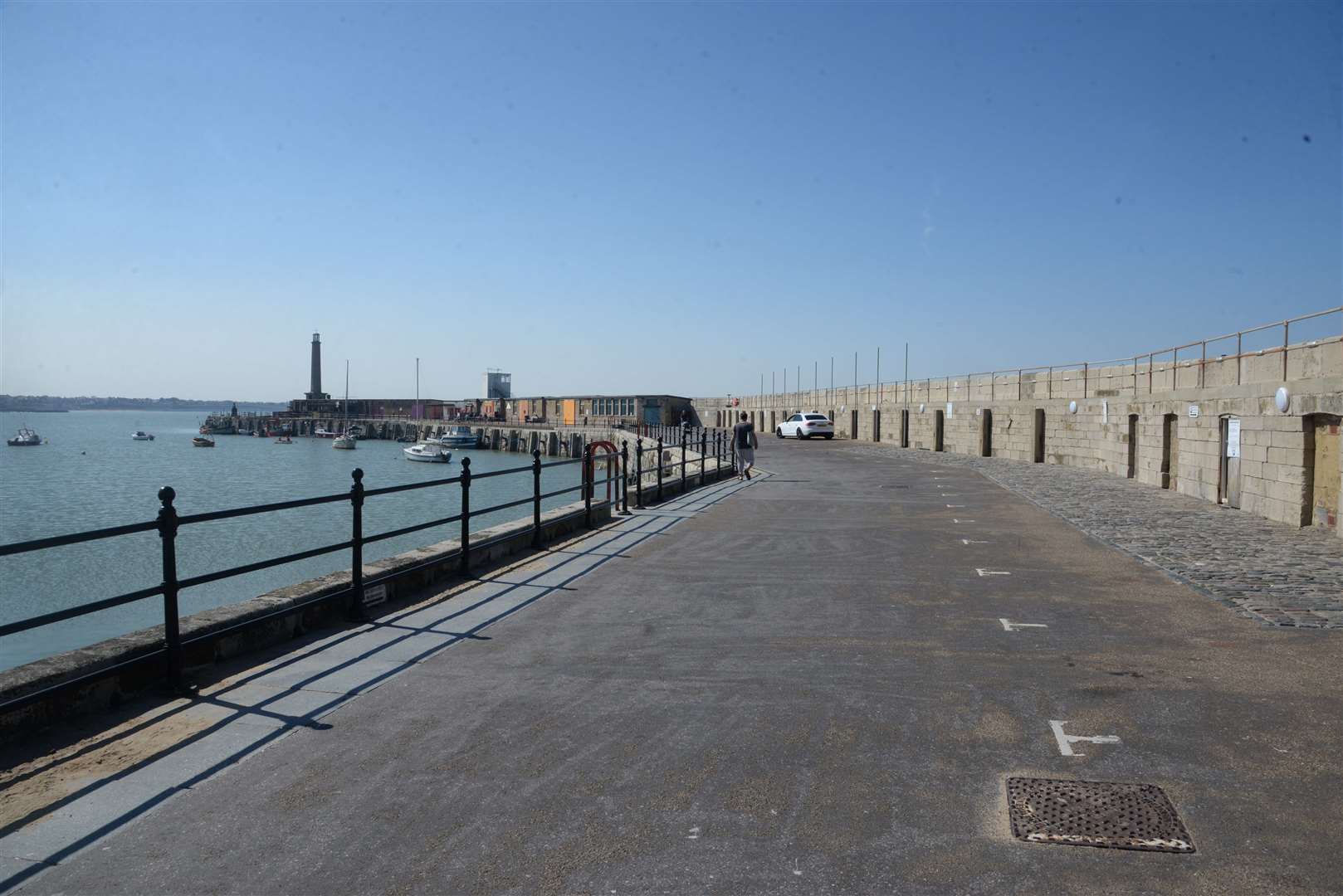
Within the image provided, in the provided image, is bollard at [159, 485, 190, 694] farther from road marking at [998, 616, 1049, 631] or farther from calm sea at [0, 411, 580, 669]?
calm sea at [0, 411, 580, 669]

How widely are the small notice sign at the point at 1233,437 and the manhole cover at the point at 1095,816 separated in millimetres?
17758

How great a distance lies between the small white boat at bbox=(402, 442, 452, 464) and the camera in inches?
3926

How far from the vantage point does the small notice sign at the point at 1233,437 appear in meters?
19.5

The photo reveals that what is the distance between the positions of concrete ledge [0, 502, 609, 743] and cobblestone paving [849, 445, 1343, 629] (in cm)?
835

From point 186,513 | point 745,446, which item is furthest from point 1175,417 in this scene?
point 186,513

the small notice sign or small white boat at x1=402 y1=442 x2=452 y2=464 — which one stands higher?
the small notice sign

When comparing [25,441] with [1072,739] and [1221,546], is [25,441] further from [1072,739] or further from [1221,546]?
[1072,739]

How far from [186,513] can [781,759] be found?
196 ft

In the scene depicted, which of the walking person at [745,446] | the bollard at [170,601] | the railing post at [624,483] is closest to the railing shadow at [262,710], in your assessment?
the bollard at [170,601]

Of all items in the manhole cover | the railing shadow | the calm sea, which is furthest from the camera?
the calm sea

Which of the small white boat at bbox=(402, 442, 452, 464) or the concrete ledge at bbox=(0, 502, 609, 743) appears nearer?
the concrete ledge at bbox=(0, 502, 609, 743)

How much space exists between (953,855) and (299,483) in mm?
82284

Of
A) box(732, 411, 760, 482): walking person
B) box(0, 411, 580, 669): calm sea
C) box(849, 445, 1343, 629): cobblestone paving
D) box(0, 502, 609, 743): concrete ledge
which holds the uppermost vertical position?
box(732, 411, 760, 482): walking person

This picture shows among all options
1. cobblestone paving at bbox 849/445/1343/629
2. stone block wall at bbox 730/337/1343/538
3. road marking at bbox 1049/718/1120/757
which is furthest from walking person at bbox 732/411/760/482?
road marking at bbox 1049/718/1120/757
